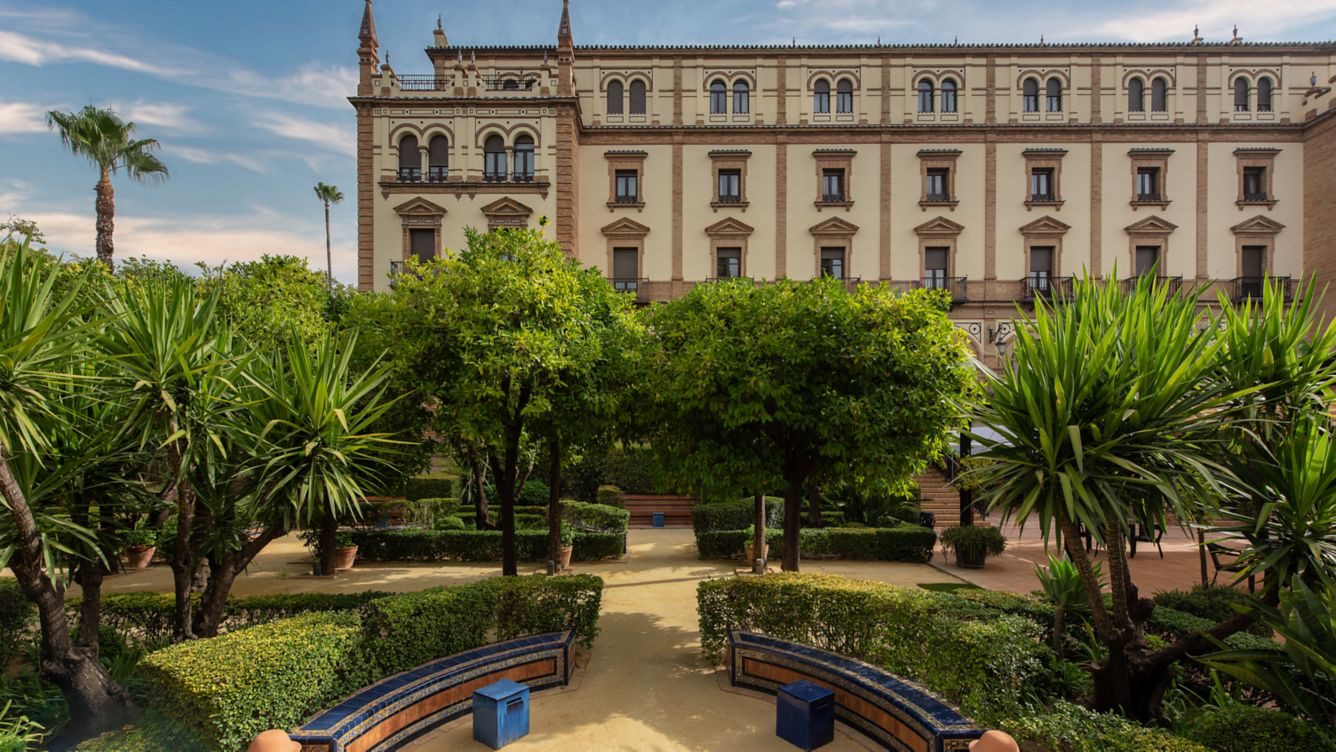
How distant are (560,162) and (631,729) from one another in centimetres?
2623

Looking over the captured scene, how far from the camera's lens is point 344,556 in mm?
Result: 14977

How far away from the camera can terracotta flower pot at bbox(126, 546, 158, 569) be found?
14.8 meters

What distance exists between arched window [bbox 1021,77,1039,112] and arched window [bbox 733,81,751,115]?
12896 millimetres

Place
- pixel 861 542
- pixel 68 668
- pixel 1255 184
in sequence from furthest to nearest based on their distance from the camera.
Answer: pixel 1255 184, pixel 861 542, pixel 68 668

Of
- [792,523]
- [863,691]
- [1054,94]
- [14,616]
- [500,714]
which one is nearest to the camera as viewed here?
[500,714]

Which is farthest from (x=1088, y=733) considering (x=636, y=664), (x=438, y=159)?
(x=438, y=159)

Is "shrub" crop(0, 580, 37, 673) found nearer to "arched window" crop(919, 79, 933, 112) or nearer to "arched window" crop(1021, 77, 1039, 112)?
"arched window" crop(919, 79, 933, 112)

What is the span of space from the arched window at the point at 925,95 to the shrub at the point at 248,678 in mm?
32771

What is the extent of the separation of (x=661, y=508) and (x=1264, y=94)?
34.0m

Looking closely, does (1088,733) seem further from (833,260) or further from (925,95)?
(925,95)

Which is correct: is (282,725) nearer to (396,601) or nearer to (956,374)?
(396,601)

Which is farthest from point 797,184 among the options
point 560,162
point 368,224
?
point 368,224

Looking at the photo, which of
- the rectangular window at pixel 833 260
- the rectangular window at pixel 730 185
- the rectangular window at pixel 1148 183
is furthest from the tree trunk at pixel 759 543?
the rectangular window at pixel 1148 183

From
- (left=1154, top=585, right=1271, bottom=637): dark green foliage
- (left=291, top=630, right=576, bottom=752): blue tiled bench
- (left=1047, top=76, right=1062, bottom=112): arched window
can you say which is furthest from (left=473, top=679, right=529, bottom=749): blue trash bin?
(left=1047, top=76, right=1062, bottom=112): arched window
